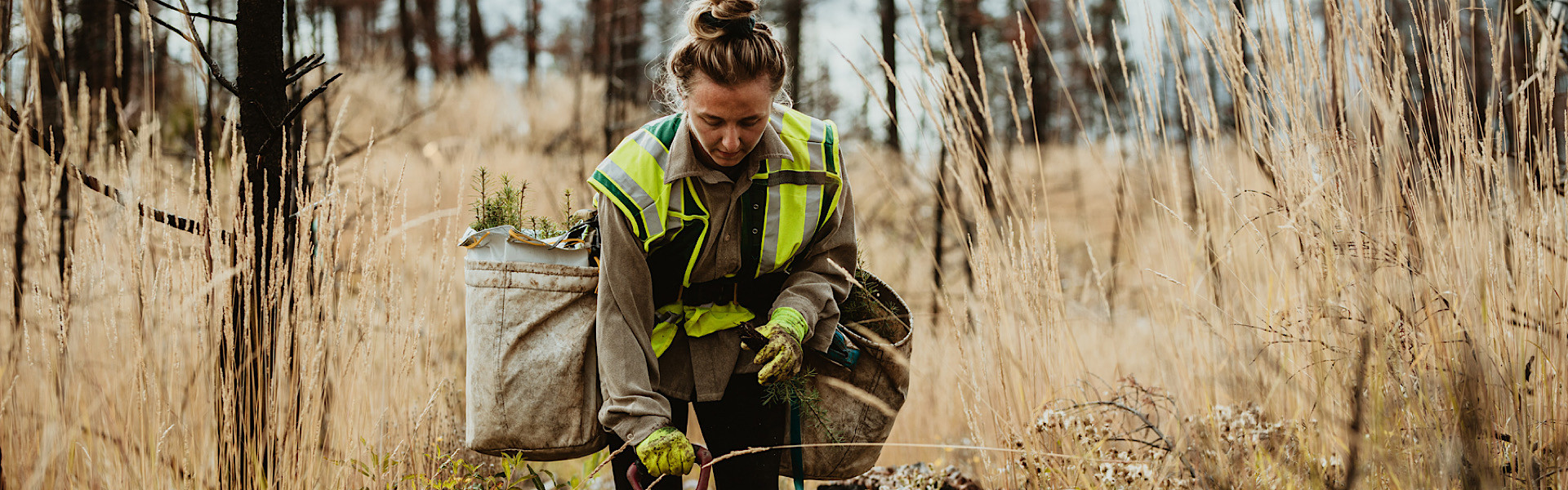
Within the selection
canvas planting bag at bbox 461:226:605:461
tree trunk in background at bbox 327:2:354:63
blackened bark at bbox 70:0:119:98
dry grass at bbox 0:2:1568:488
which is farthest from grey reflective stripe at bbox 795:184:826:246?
tree trunk in background at bbox 327:2:354:63

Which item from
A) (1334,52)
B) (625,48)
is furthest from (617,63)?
(1334,52)

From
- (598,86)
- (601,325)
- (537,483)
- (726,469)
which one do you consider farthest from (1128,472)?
(598,86)

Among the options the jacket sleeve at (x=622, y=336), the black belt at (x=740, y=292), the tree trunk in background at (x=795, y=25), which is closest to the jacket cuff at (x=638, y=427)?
the jacket sleeve at (x=622, y=336)

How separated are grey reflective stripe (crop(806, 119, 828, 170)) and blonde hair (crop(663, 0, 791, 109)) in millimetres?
126

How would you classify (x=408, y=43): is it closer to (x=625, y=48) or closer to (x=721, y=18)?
(x=625, y=48)

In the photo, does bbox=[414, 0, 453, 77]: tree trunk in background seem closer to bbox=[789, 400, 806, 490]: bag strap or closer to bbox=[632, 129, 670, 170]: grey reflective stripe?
bbox=[632, 129, 670, 170]: grey reflective stripe

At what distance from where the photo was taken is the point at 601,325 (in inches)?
68.7

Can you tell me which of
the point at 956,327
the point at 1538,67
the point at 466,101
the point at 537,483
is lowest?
the point at 537,483

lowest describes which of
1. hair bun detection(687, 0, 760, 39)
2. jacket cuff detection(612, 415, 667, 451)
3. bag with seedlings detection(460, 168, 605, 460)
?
jacket cuff detection(612, 415, 667, 451)

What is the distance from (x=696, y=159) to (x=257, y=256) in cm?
97

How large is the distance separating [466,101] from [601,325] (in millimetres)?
10002

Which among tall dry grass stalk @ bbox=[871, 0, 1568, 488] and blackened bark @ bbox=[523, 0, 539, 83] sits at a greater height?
blackened bark @ bbox=[523, 0, 539, 83]

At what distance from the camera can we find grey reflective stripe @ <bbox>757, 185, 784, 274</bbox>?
1.79 m

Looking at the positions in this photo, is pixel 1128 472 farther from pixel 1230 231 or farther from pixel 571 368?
pixel 571 368
